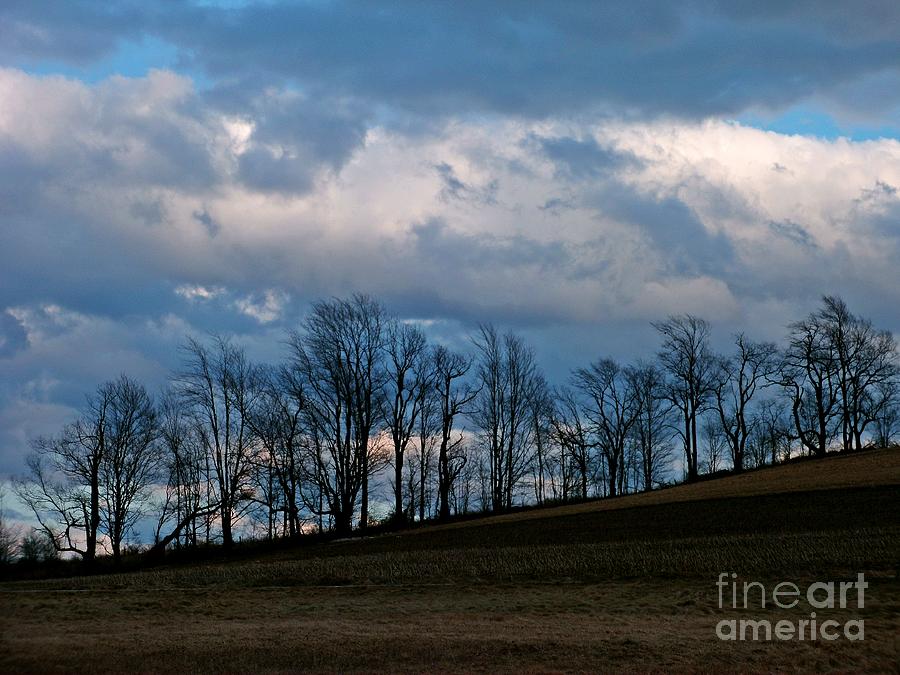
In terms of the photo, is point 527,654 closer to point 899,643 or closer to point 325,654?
point 325,654

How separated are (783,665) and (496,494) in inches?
2285

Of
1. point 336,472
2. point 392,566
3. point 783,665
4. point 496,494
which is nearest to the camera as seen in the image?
point 783,665

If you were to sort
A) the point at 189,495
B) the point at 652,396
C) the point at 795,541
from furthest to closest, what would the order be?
the point at 652,396
the point at 189,495
the point at 795,541

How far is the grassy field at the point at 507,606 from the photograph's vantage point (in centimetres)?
1692

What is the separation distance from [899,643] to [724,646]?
3365 mm

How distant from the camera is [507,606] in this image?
2275cm

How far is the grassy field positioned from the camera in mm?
16922

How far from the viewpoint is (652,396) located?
284 feet

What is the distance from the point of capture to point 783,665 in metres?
16.3

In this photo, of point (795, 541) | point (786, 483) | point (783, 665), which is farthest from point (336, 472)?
point (783, 665)

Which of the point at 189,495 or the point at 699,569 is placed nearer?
the point at 699,569

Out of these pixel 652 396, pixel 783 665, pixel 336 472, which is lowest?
pixel 783 665

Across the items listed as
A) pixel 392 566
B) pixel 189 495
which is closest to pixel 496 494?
pixel 189 495

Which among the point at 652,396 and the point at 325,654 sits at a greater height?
the point at 652,396
